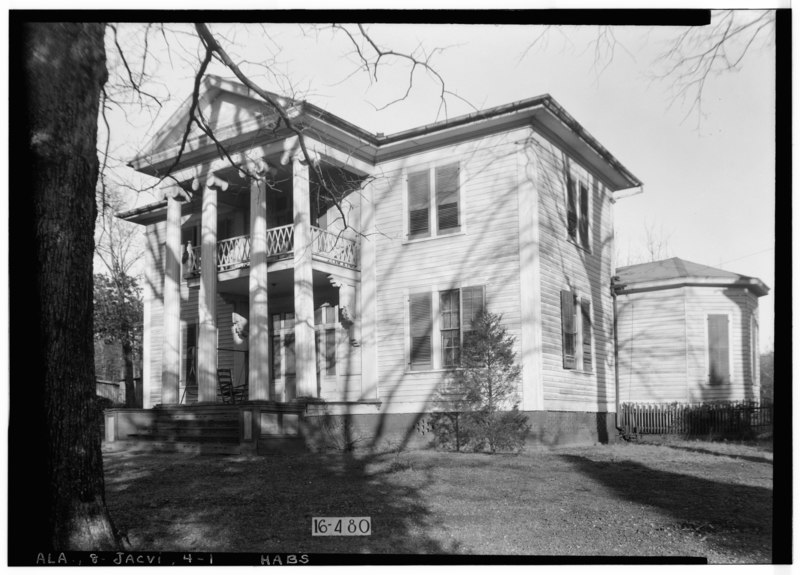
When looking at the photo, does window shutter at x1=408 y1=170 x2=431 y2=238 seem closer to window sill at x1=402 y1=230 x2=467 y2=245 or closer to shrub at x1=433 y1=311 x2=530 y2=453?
window sill at x1=402 y1=230 x2=467 y2=245

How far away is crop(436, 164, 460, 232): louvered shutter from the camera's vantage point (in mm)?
13938

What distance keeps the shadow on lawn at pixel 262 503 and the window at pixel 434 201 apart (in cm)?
471

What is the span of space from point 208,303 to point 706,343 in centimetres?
1107

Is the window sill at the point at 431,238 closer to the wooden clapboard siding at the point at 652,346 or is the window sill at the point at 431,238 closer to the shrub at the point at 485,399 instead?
the shrub at the point at 485,399

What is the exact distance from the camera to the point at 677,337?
17.8 m

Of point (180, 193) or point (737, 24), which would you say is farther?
point (180, 193)

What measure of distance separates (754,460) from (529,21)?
8.42 metres

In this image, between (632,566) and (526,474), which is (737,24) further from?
(526,474)

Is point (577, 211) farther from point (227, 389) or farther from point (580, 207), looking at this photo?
point (227, 389)

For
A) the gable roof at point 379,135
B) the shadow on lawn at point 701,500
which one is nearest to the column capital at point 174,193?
the gable roof at point 379,135

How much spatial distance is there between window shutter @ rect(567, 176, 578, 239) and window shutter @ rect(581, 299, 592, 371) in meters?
1.57

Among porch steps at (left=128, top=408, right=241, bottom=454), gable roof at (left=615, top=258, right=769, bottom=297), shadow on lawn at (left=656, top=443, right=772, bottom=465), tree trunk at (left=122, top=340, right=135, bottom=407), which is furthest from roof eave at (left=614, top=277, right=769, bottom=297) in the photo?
tree trunk at (left=122, top=340, right=135, bottom=407)

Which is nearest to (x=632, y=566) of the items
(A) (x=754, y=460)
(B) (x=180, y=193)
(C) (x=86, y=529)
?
(C) (x=86, y=529)

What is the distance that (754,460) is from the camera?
1191cm
